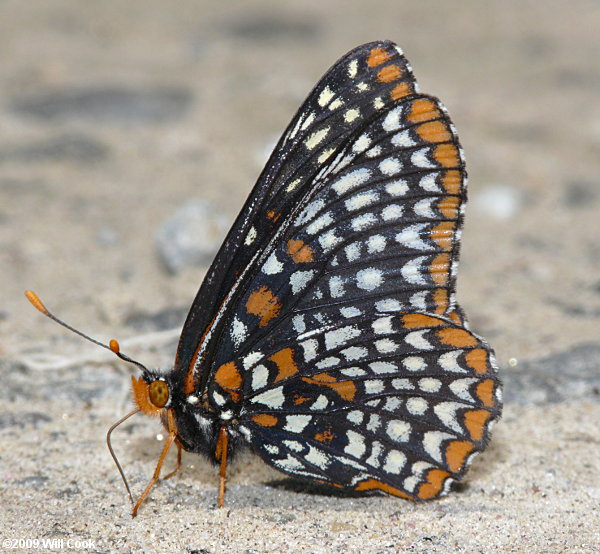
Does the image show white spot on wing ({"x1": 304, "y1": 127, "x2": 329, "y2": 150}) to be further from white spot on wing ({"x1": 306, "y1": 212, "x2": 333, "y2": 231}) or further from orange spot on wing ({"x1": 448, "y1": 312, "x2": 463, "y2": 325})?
orange spot on wing ({"x1": 448, "y1": 312, "x2": 463, "y2": 325})

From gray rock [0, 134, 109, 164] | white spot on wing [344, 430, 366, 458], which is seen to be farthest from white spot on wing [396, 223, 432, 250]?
gray rock [0, 134, 109, 164]

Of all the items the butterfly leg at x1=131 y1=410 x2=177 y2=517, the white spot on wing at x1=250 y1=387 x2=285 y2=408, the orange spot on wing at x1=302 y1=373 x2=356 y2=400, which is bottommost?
the butterfly leg at x1=131 y1=410 x2=177 y2=517

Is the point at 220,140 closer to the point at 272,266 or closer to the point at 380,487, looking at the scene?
the point at 272,266

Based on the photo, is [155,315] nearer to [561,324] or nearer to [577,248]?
[561,324]

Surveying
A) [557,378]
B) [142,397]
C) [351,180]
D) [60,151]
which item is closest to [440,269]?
[351,180]

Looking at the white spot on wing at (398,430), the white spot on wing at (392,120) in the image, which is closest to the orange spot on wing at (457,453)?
the white spot on wing at (398,430)

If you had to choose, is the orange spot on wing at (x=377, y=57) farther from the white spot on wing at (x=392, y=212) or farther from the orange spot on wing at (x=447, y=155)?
the white spot on wing at (x=392, y=212)

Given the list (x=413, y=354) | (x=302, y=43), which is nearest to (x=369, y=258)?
(x=413, y=354)
